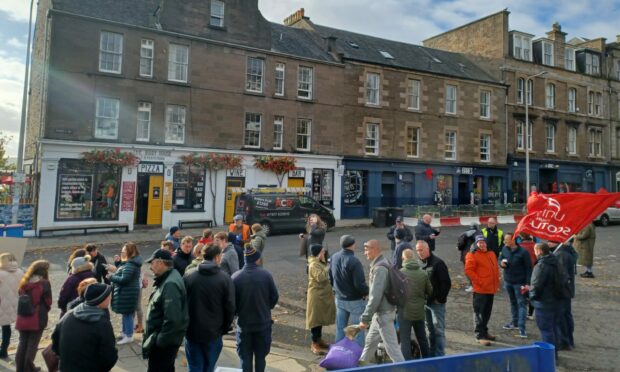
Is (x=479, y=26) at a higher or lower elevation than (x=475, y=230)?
higher

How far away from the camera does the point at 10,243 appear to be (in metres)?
6.94

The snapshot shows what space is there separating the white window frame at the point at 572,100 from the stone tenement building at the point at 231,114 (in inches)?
330

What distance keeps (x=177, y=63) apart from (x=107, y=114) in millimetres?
4583

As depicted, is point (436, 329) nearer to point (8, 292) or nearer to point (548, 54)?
point (8, 292)

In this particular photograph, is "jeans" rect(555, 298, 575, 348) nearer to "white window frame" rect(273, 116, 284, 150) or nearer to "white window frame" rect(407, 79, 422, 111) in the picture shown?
"white window frame" rect(273, 116, 284, 150)

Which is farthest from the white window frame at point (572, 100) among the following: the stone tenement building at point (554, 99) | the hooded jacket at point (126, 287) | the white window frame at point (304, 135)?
the hooded jacket at point (126, 287)

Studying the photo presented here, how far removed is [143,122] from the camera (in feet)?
70.0

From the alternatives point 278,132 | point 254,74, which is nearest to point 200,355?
point 278,132

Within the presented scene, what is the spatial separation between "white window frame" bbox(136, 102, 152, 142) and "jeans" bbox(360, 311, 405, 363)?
18675mm

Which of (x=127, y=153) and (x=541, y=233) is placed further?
(x=127, y=153)

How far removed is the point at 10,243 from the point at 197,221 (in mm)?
14800

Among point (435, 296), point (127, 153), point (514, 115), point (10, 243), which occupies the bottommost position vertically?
point (435, 296)

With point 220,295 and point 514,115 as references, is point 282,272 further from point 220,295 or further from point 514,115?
point 514,115

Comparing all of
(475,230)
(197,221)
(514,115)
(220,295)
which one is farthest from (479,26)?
(220,295)
